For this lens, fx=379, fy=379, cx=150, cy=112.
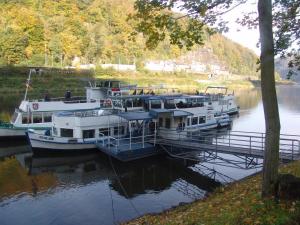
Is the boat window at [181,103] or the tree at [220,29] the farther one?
the boat window at [181,103]

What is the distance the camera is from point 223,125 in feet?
182

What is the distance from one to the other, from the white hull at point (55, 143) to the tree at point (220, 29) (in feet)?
77.0

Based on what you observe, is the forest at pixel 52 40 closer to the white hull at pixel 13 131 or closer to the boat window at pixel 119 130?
the white hull at pixel 13 131

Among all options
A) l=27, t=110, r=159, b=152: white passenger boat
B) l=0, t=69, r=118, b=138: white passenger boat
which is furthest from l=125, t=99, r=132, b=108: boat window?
l=27, t=110, r=159, b=152: white passenger boat

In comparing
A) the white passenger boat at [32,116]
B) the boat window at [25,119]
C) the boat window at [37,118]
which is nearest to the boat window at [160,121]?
the white passenger boat at [32,116]

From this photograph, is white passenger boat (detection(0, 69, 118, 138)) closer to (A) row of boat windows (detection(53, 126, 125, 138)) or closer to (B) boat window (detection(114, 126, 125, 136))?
(B) boat window (detection(114, 126, 125, 136))

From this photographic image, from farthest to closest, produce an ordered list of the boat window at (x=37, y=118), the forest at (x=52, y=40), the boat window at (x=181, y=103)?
1. the forest at (x=52, y=40)
2. the boat window at (x=181, y=103)
3. the boat window at (x=37, y=118)

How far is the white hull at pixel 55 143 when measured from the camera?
3456cm

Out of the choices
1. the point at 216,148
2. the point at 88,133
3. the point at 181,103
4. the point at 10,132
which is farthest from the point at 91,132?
the point at 181,103

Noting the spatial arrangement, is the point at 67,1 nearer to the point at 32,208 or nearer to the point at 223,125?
the point at 223,125

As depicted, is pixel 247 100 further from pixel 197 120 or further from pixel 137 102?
pixel 137 102

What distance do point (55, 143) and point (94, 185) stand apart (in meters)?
9.38

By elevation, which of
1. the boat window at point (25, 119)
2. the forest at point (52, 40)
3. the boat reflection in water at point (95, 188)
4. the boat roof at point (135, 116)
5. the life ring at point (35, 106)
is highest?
the forest at point (52, 40)

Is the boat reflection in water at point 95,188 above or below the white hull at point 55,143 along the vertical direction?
below
